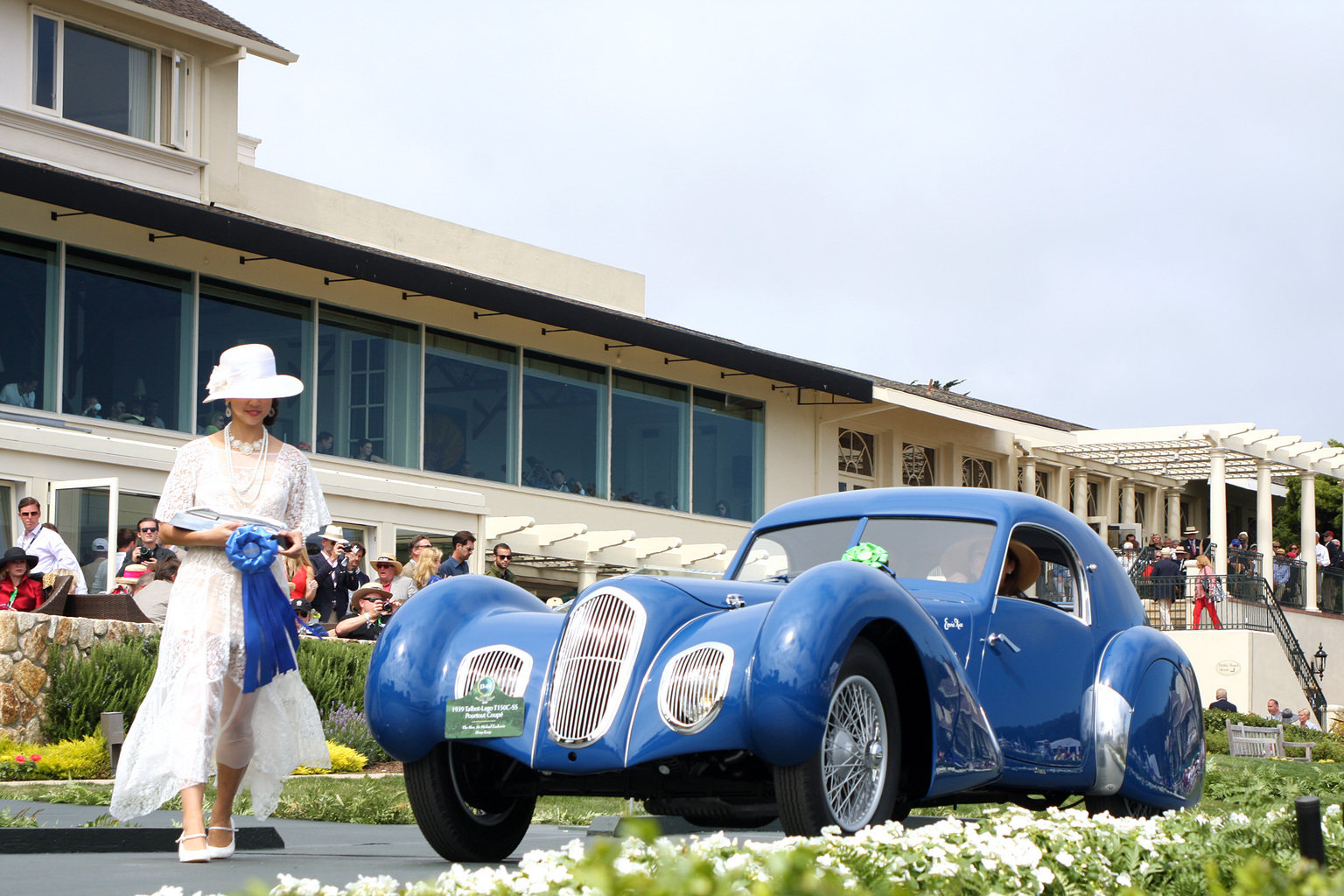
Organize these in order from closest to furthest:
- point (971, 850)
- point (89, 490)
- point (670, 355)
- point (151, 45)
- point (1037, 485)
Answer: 1. point (971, 850)
2. point (89, 490)
3. point (151, 45)
4. point (670, 355)
5. point (1037, 485)

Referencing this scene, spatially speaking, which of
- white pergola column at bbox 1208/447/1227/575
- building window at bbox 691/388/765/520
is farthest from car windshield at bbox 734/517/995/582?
white pergola column at bbox 1208/447/1227/575

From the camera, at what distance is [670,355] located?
2897 cm

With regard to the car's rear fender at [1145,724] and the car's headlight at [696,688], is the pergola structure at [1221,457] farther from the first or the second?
→ the car's headlight at [696,688]

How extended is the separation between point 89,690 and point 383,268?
A: 11839 millimetres

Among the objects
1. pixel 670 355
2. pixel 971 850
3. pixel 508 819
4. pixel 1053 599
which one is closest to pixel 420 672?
pixel 508 819

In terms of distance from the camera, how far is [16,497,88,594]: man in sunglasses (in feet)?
48.1

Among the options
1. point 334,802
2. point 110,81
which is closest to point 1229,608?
point 110,81

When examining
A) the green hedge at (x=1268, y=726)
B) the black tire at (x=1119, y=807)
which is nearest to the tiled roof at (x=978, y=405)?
the green hedge at (x=1268, y=726)

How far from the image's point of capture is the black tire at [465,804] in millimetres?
6684

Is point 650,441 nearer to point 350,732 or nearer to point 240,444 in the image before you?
point 350,732

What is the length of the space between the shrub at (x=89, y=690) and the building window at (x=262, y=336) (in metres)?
9.22

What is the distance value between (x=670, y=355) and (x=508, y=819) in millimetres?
22205

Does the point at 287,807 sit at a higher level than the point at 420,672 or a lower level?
lower

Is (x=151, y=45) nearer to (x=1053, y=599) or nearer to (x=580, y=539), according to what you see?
(x=580, y=539)
